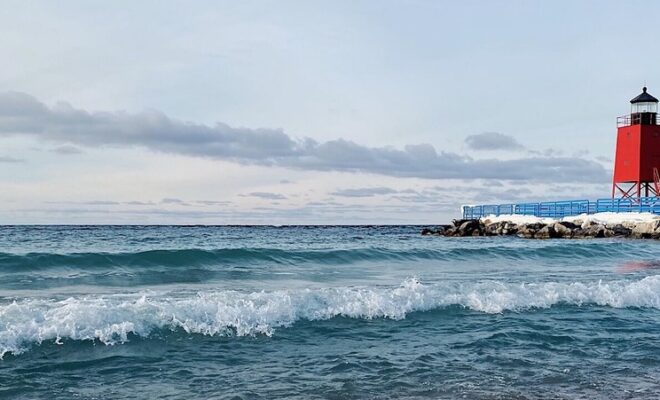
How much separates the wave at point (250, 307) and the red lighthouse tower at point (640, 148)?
32116mm

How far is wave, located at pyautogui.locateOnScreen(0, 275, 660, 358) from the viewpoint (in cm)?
867

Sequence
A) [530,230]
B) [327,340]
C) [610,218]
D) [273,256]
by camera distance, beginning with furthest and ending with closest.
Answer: [530,230], [610,218], [273,256], [327,340]

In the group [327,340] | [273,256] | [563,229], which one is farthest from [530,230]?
[327,340]

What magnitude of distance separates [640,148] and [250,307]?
39.4m

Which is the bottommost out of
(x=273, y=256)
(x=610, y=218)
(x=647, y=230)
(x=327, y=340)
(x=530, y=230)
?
(x=327, y=340)

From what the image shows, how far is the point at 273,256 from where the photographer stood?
2208 centimetres

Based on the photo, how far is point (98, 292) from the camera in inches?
531

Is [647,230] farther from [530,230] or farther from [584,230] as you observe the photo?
[530,230]

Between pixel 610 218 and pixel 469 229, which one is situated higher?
pixel 610 218

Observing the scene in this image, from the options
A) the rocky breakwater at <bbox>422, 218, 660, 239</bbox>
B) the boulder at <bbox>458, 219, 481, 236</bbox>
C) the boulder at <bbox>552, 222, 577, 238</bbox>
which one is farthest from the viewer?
the boulder at <bbox>458, 219, 481, 236</bbox>

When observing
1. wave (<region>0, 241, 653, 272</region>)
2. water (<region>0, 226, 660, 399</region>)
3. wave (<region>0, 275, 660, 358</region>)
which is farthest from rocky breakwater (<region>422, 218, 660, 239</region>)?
wave (<region>0, 275, 660, 358</region>)

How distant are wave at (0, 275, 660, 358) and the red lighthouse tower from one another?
32116 millimetres

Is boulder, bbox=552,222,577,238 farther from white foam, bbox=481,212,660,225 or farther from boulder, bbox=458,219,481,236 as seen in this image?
boulder, bbox=458,219,481,236

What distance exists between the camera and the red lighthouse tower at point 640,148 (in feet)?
138
